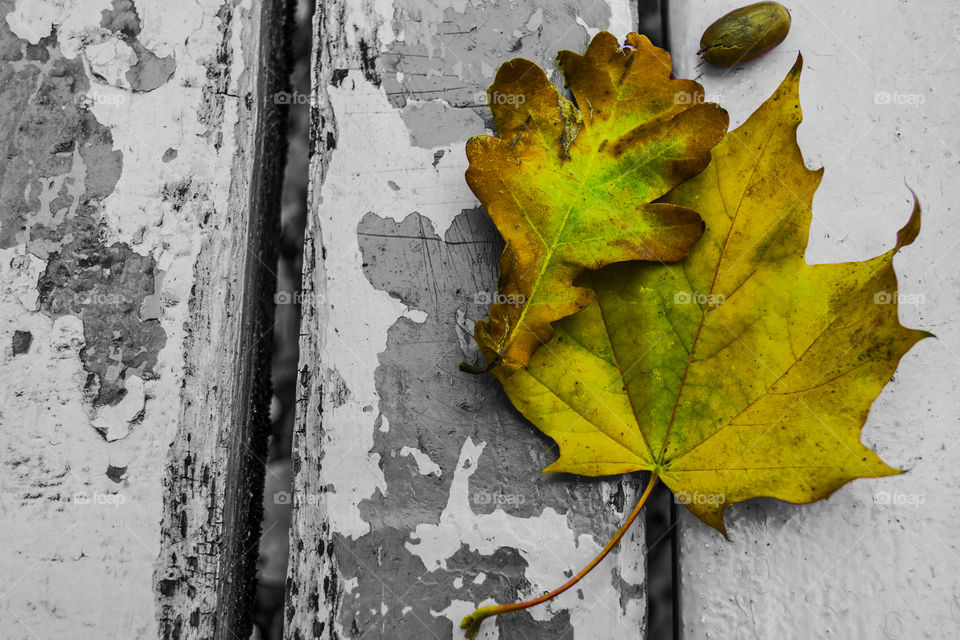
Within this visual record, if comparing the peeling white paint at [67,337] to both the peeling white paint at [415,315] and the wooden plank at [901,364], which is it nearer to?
the peeling white paint at [415,315]

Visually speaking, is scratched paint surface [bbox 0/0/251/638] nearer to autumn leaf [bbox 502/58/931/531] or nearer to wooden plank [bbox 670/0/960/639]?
autumn leaf [bbox 502/58/931/531]

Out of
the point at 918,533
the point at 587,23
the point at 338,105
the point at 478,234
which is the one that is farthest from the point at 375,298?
the point at 918,533

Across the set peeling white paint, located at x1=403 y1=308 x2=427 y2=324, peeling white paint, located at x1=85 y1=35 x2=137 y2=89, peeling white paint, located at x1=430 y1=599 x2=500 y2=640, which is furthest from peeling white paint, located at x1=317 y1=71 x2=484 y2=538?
peeling white paint, located at x1=85 y1=35 x2=137 y2=89

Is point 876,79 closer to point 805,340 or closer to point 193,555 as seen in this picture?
point 805,340

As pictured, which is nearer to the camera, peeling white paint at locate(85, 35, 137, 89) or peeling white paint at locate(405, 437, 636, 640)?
peeling white paint at locate(405, 437, 636, 640)

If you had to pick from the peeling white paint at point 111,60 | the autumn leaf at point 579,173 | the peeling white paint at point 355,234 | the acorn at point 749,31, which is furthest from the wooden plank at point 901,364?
the peeling white paint at point 111,60

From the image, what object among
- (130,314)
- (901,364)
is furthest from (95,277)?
(901,364)

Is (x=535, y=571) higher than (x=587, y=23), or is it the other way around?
(x=587, y=23)
